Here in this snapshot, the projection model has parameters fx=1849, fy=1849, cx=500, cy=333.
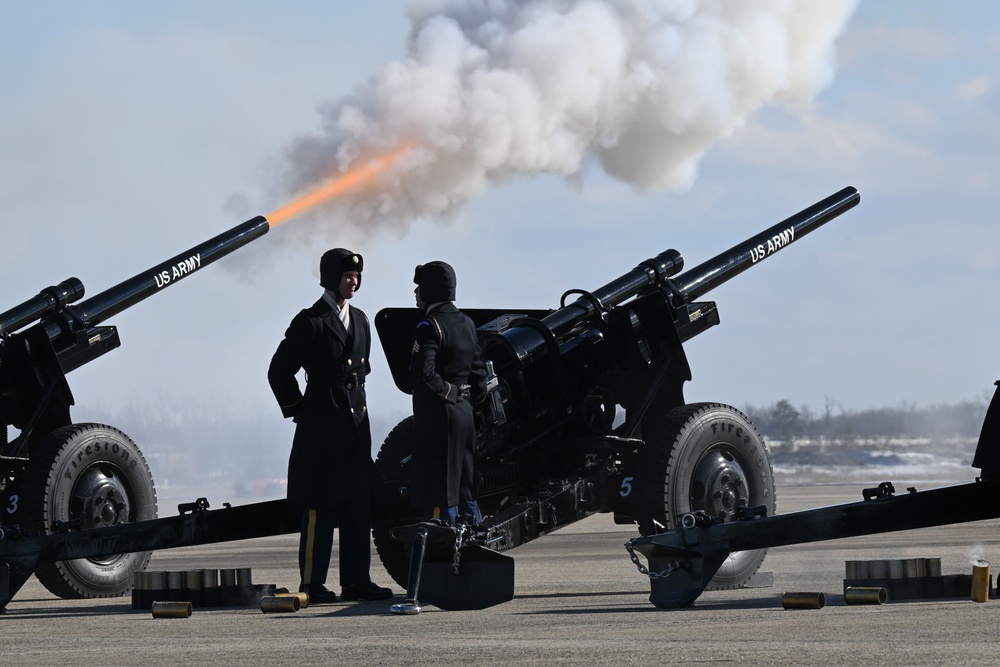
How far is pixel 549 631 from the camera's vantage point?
775 centimetres

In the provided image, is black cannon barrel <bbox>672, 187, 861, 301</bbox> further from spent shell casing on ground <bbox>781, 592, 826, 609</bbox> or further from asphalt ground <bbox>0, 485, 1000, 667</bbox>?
spent shell casing on ground <bbox>781, 592, 826, 609</bbox>

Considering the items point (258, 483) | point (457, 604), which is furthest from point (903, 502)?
point (258, 483)

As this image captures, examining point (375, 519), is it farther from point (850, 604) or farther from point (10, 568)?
point (850, 604)

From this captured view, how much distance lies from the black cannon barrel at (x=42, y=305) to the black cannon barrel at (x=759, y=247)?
4139 millimetres

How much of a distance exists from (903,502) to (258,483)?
3007 inches

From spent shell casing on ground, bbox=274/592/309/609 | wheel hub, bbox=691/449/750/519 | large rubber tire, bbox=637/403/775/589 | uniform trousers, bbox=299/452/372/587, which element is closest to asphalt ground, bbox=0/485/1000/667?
spent shell casing on ground, bbox=274/592/309/609

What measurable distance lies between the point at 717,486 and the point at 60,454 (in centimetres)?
407

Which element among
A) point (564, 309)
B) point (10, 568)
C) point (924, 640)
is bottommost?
point (924, 640)

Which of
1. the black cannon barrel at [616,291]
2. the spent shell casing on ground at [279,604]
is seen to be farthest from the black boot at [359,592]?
the black cannon barrel at [616,291]

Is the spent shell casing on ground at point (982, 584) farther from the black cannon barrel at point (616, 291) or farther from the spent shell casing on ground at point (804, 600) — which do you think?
the black cannon barrel at point (616, 291)

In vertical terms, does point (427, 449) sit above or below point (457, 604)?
above

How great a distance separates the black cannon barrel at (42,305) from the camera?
12.2 m

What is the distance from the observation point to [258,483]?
276 feet

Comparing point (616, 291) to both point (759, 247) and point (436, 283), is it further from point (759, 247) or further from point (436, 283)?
point (436, 283)
